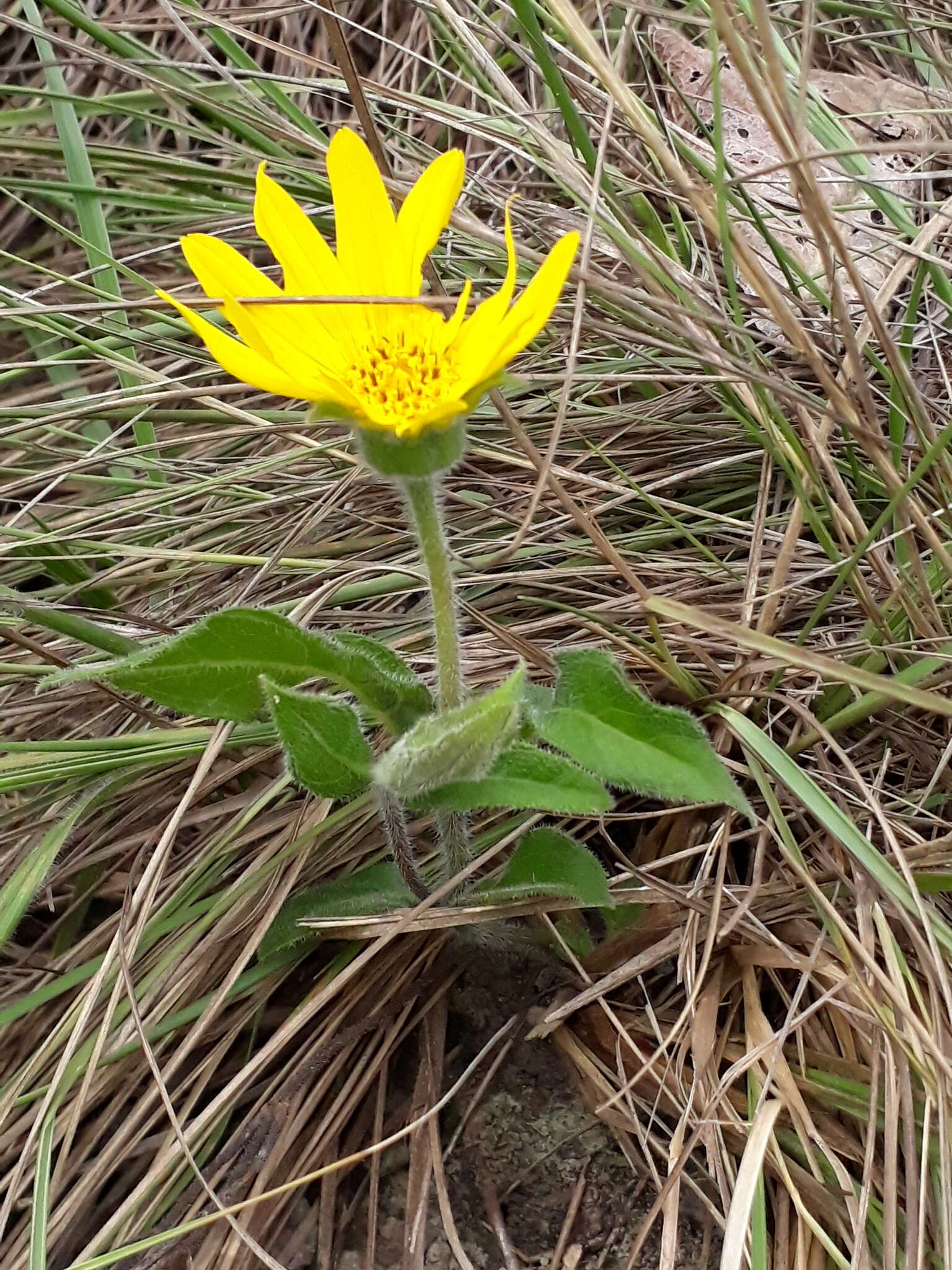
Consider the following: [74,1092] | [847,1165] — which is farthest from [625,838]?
[74,1092]

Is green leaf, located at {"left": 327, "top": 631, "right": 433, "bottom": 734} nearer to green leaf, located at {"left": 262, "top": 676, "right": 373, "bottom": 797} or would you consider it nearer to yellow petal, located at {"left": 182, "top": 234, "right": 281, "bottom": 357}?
green leaf, located at {"left": 262, "top": 676, "right": 373, "bottom": 797}

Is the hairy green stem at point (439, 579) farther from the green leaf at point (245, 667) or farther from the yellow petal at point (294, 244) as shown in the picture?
the yellow petal at point (294, 244)

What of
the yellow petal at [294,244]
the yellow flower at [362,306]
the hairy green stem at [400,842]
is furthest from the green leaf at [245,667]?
the yellow petal at [294,244]

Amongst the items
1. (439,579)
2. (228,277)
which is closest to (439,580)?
(439,579)

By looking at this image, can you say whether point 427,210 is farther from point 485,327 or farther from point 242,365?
point 242,365

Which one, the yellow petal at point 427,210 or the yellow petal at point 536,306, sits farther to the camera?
the yellow petal at point 427,210

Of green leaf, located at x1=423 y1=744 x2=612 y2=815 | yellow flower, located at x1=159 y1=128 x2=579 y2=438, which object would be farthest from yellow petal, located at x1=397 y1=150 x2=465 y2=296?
green leaf, located at x1=423 y1=744 x2=612 y2=815
